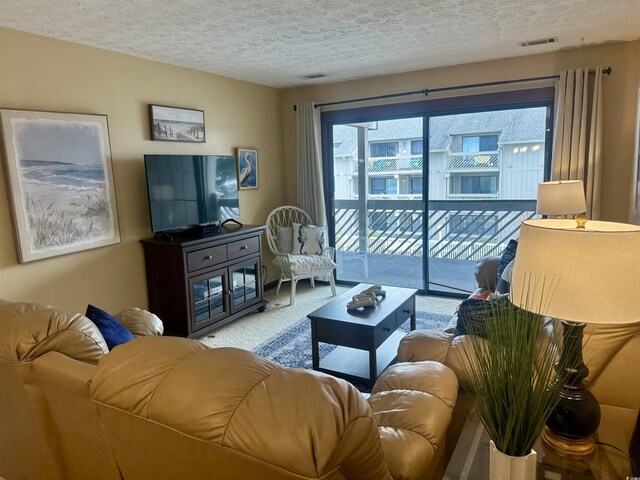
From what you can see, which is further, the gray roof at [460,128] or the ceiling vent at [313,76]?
the ceiling vent at [313,76]

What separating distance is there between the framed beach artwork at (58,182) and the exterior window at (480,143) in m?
3.43

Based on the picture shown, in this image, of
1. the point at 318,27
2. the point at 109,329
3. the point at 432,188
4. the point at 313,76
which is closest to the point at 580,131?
the point at 432,188

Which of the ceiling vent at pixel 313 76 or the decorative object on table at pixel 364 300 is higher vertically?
the ceiling vent at pixel 313 76

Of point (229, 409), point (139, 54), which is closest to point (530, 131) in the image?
point (139, 54)

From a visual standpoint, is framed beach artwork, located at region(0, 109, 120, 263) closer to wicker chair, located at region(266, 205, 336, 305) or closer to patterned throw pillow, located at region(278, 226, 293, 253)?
wicker chair, located at region(266, 205, 336, 305)

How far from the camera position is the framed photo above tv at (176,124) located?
12.5 ft

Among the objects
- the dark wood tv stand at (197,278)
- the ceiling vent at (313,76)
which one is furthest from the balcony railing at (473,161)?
the dark wood tv stand at (197,278)

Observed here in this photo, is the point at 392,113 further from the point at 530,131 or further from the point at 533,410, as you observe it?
the point at 533,410

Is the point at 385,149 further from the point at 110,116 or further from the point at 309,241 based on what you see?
the point at 110,116

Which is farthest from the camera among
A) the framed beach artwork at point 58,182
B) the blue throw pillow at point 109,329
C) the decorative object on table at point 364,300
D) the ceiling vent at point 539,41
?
the ceiling vent at point 539,41

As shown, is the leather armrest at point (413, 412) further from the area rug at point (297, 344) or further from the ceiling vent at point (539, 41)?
the ceiling vent at point (539, 41)

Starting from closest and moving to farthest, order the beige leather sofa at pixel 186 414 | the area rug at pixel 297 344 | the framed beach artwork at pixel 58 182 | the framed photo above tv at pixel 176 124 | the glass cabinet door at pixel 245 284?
the beige leather sofa at pixel 186 414
the framed beach artwork at pixel 58 182
the area rug at pixel 297 344
the framed photo above tv at pixel 176 124
the glass cabinet door at pixel 245 284

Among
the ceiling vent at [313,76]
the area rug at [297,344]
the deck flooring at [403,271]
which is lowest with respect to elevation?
the area rug at [297,344]

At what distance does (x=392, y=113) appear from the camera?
15.8 ft
